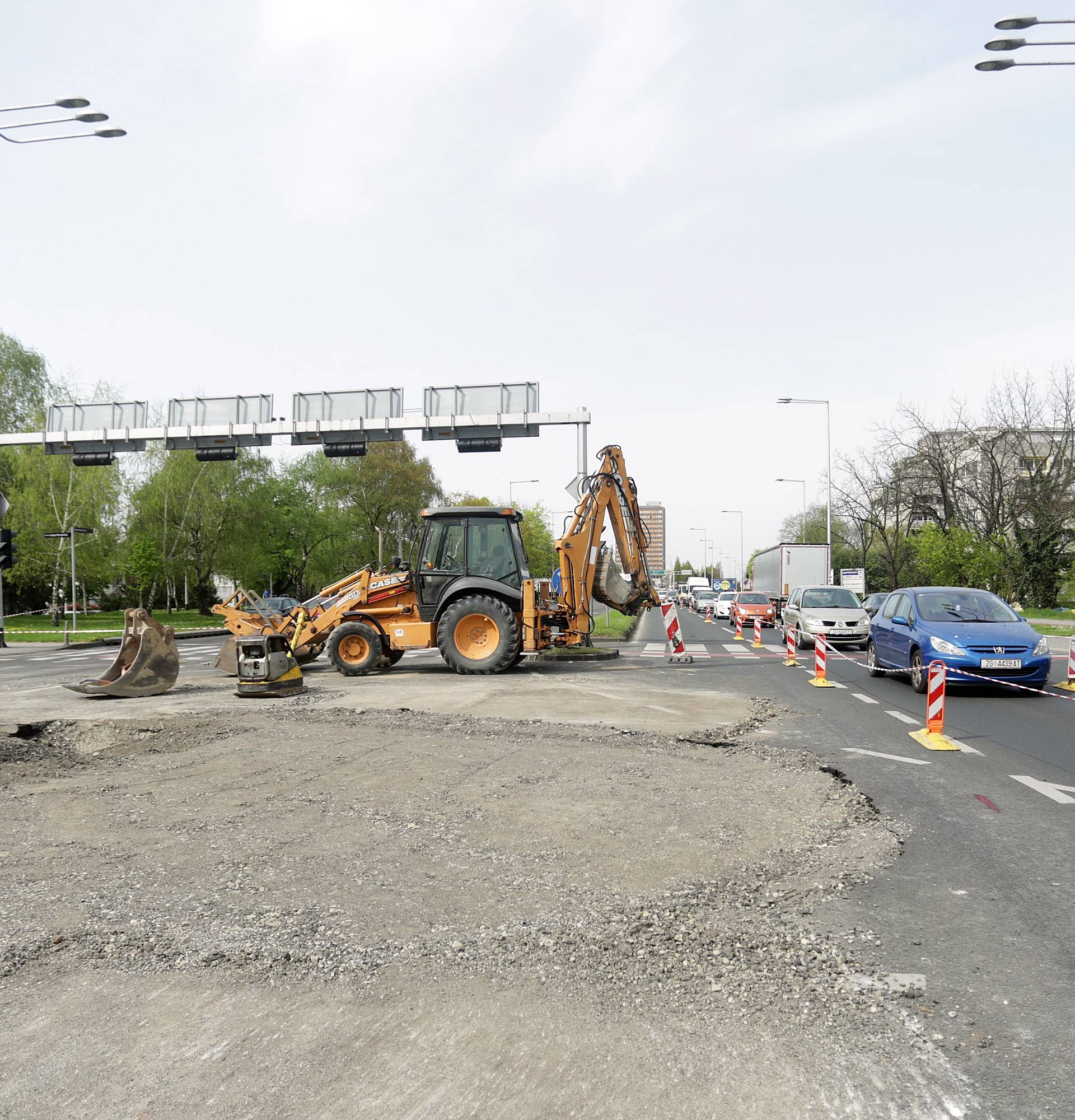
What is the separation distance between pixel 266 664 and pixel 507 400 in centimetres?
1421

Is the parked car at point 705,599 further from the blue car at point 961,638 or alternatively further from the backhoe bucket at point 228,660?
the backhoe bucket at point 228,660

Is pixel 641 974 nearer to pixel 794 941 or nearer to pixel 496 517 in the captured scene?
pixel 794 941

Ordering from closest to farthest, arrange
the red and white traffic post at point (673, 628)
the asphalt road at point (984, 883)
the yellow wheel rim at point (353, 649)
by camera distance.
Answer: the asphalt road at point (984, 883) → the yellow wheel rim at point (353, 649) → the red and white traffic post at point (673, 628)

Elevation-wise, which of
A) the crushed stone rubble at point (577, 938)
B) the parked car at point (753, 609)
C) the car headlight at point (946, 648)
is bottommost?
the parked car at point (753, 609)

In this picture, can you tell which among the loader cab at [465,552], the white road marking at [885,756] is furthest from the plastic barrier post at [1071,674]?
the loader cab at [465,552]

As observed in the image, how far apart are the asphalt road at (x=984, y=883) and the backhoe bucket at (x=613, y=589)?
25.1 ft

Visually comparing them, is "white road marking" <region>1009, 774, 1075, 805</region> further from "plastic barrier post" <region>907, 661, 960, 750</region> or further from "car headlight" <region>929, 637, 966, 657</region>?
"car headlight" <region>929, 637, 966, 657</region>

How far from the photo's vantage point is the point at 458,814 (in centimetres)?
615

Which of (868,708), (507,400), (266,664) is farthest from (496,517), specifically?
(507,400)

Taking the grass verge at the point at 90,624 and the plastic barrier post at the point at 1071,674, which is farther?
the grass verge at the point at 90,624

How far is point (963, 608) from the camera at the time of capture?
1447 centimetres

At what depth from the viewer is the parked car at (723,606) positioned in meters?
54.3

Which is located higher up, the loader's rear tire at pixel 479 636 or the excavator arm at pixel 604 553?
the excavator arm at pixel 604 553

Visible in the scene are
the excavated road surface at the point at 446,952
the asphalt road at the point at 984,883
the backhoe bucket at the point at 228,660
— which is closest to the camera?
the excavated road surface at the point at 446,952
